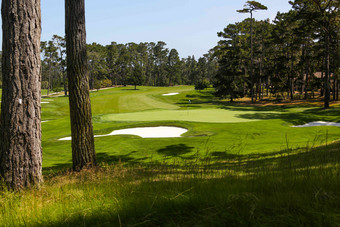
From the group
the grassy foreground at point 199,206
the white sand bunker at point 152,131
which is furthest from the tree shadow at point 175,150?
the grassy foreground at point 199,206

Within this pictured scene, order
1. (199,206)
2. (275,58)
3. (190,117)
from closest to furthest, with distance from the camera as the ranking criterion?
(199,206) → (190,117) → (275,58)

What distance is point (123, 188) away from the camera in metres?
3.15

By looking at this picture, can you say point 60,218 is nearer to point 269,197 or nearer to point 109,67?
point 269,197

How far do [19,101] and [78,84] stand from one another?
2.54 metres

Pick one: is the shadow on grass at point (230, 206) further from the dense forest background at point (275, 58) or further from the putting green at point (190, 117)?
the dense forest background at point (275, 58)

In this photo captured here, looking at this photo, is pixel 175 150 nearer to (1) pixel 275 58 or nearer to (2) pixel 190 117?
(2) pixel 190 117

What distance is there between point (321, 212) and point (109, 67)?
111m

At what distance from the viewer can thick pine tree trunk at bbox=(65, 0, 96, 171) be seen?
21.2 ft

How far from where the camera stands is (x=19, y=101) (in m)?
4.07

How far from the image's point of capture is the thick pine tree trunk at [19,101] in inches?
159

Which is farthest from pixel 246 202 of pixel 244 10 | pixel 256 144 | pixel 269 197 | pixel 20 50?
pixel 244 10

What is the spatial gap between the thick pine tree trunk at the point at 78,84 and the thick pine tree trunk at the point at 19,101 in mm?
2260

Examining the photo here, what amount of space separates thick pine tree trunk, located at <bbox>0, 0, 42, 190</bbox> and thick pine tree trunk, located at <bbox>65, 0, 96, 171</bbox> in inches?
89.0

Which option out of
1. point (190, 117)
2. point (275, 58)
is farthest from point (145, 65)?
point (190, 117)
